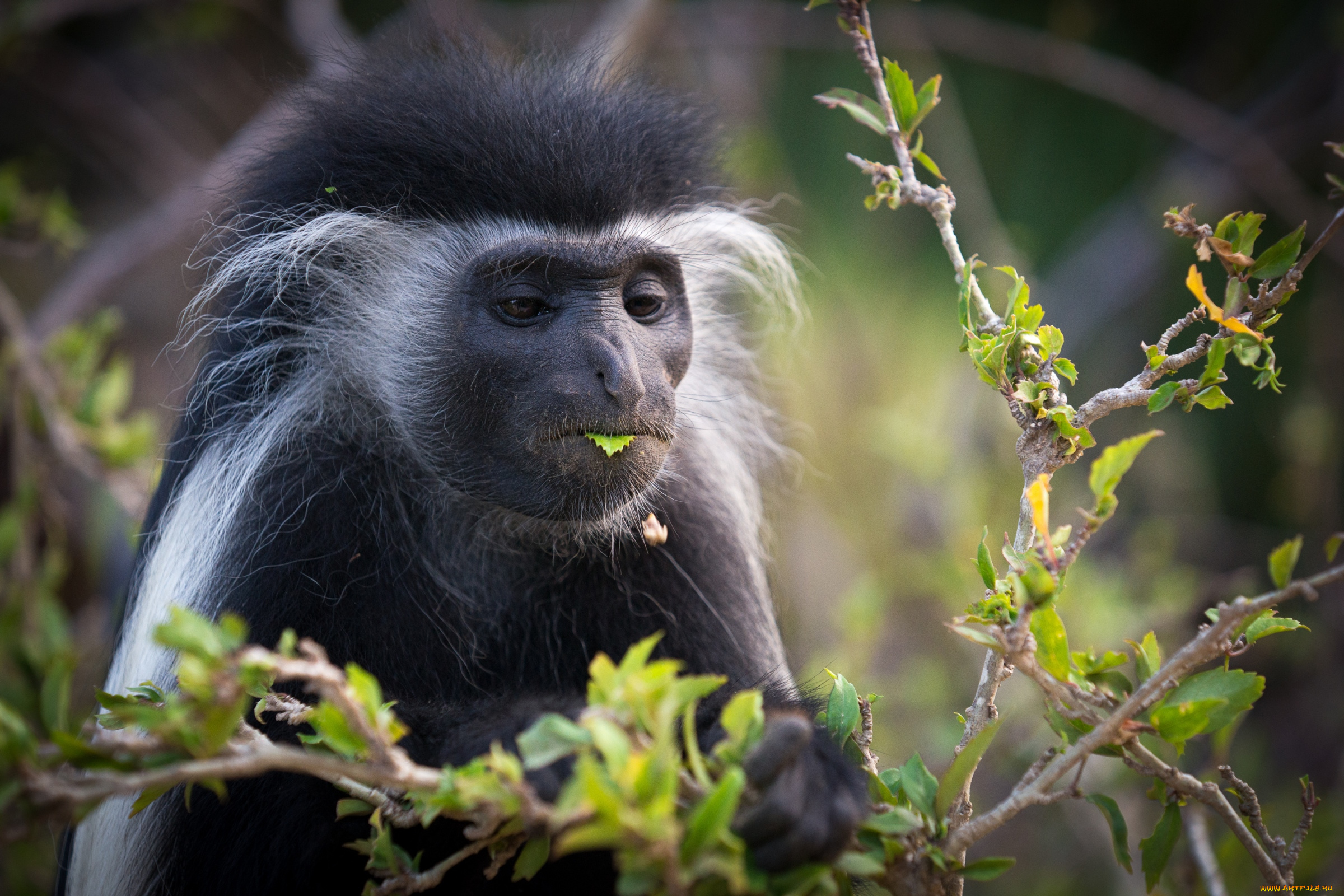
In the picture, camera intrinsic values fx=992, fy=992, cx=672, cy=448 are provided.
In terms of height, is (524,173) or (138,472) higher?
(524,173)

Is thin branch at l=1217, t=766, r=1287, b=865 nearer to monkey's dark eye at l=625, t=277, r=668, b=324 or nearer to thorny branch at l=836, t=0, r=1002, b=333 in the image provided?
thorny branch at l=836, t=0, r=1002, b=333

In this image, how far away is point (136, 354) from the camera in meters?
5.79

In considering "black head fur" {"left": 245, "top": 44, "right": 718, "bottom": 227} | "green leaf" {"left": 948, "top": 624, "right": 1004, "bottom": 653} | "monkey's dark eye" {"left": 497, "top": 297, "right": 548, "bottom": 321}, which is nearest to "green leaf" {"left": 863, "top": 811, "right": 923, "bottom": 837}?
"green leaf" {"left": 948, "top": 624, "right": 1004, "bottom": 653}

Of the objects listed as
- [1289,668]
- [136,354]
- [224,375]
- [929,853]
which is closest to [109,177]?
[136,354]

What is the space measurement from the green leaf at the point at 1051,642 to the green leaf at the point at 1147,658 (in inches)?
5.1

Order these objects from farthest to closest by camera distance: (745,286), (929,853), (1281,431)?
1. (1281,431)
2. (745,286)
3. (929,853)

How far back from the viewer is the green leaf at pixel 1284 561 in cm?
121

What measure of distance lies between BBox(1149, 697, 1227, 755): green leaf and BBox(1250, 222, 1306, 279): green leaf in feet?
2.04

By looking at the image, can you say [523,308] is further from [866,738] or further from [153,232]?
[153,232]

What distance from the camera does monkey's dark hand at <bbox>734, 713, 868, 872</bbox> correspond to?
1292 mm

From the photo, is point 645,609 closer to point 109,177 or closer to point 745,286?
point 745,286

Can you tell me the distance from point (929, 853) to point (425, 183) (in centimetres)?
172

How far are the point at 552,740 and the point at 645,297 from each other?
1.33 metres

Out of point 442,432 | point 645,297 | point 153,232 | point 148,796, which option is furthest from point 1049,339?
point 153,232
